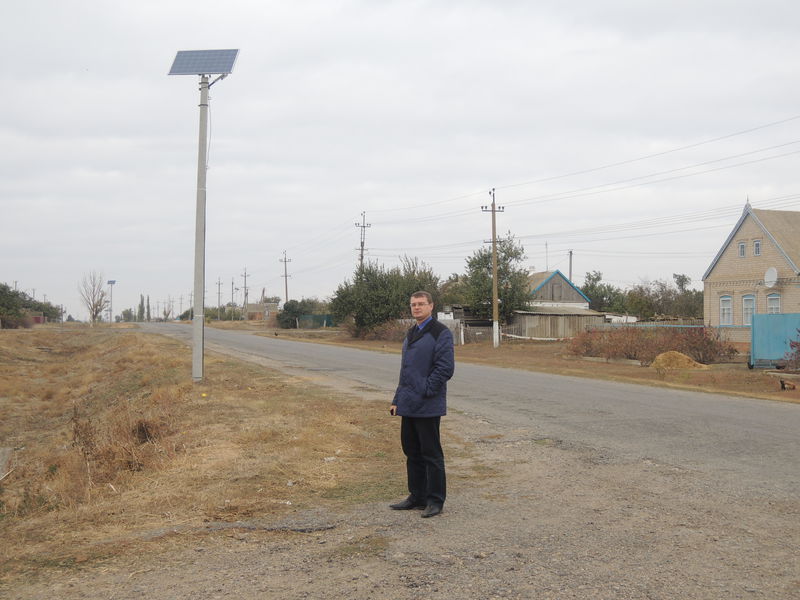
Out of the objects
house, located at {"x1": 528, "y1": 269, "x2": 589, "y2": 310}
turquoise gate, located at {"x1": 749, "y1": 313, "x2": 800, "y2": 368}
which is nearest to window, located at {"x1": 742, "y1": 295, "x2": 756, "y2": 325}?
turquoise gate, located at {"x1": 749, "y1": 313, "x2": 800, "y2": 368}

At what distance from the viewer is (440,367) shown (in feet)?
19.0

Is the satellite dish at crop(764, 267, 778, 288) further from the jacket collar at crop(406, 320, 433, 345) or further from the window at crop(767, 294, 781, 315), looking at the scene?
the jacket collar at crop(406, 320, 433, 345)

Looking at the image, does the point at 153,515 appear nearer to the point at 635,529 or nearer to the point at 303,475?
the point at 303,475

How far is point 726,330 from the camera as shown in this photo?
1377 inches

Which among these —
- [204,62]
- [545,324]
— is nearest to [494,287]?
[545,324]

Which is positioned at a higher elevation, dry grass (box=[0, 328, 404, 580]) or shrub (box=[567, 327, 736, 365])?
shrub (box=[567, 327, 736, 365])

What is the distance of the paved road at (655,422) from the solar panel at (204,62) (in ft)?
26.3

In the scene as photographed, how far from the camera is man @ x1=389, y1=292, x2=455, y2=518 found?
580 centimetres

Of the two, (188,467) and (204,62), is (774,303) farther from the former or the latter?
(188,467)

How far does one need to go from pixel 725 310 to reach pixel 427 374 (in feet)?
112

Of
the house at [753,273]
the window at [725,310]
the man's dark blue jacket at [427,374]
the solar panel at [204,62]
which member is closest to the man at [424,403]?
the man's dark blue jacket at [427,374]

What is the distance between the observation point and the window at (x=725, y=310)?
3553 cm

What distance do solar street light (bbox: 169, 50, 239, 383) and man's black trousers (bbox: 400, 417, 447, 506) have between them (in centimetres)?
1043

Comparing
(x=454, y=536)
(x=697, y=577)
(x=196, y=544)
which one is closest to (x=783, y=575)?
(x=697, y=577)
